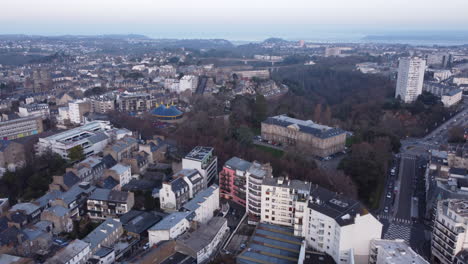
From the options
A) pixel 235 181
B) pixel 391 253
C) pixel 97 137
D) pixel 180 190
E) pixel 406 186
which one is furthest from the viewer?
pixel 97 137

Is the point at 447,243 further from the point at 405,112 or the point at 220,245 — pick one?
the point at 405,112

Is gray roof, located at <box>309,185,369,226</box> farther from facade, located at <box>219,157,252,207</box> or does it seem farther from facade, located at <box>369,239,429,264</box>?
facade, located at <box>219,157,252,207</box>

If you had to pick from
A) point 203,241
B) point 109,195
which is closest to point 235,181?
point 203,241

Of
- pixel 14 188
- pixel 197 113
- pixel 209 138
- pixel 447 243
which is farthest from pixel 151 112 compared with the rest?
pixel 447 243

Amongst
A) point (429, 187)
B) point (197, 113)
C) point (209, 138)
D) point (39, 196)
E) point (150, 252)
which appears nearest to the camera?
point (150, 252)

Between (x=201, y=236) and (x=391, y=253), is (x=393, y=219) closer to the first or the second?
(x=391, y=253)

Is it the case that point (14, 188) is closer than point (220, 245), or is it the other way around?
point (220, 245)

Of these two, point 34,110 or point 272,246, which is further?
point 34,110

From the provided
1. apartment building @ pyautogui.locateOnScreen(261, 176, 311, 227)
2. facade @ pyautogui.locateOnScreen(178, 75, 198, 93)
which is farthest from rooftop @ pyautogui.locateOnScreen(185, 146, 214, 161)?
facade @ pyautogui.locateOnScreen(178, 75, 198, 93)

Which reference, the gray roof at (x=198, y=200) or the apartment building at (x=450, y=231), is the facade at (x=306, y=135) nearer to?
the gray roof at (x=198, y=200)
